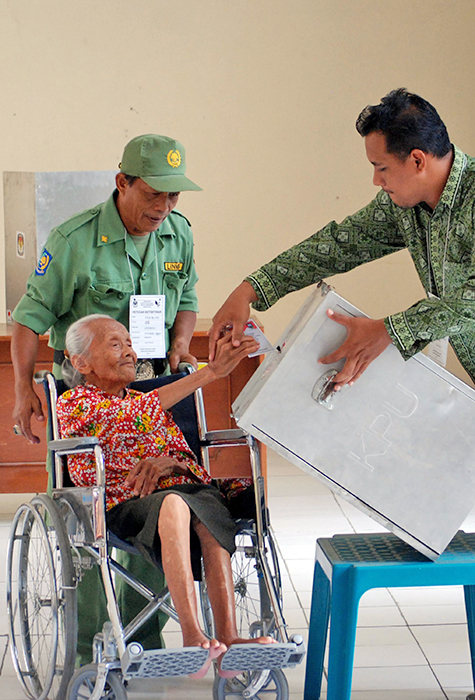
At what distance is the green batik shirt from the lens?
1.70 metres

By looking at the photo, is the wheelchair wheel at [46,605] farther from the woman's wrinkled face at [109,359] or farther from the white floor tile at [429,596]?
the white floor tile at [429,596]

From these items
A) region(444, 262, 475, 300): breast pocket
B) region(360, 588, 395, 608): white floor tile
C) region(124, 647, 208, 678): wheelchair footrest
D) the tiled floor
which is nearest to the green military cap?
region(444, 262, 475, 300): breast pocket

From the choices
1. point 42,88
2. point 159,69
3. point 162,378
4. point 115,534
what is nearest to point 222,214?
point 159,69

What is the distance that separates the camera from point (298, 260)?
6.88 ft

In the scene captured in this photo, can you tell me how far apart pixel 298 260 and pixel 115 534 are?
848mm

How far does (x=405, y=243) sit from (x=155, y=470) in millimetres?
895

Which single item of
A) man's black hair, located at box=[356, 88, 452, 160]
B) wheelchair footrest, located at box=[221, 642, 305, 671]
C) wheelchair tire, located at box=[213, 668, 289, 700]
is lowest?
wheelchair tire, located at box=[213, 668, 289, 700]

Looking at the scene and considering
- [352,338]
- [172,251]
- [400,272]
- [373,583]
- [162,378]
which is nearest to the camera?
[352,338]

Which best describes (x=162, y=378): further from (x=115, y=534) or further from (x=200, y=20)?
(x=200, y=20)

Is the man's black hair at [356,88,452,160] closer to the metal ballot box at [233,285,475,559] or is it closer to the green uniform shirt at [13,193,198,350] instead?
the metal ballot box at [233,285,475,559]

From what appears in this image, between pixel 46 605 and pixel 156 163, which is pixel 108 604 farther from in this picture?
pixel 156 163

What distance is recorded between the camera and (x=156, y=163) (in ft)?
7.82

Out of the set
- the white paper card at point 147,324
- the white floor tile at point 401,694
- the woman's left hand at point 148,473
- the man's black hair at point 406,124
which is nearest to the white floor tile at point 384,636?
the white floor tile at point 401,694

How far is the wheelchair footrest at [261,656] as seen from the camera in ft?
5.85
